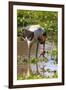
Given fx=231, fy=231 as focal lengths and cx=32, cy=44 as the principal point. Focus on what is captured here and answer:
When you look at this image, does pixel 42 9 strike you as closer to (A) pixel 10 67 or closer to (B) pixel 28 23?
(B) pixel 28 23

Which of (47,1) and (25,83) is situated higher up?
(47,1)

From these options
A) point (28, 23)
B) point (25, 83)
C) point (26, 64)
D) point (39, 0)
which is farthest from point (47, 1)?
point (25, 83)

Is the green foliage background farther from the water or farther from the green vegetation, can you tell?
the water

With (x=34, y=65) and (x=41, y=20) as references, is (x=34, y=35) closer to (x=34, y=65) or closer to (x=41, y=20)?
(x=41, y=20)

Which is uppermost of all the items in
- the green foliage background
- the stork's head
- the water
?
the green foliage background

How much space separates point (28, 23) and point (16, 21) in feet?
0.42

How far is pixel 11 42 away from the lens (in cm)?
227

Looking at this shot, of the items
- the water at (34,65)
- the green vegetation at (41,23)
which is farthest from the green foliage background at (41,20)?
the water at (34,65)

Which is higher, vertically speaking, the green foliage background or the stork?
the green foliage background

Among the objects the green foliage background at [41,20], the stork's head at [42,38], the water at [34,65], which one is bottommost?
the water at [34,65]

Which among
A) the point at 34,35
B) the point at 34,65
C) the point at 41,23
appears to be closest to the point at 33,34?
the point at 34,35

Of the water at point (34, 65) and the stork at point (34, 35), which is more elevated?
the stork at point (34, 35)

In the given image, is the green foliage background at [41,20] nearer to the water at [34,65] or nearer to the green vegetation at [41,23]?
the green vegetation at [41,23]

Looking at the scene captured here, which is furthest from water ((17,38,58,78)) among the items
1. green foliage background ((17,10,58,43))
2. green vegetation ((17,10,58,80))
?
green foliage background ((17,10,58,43))
